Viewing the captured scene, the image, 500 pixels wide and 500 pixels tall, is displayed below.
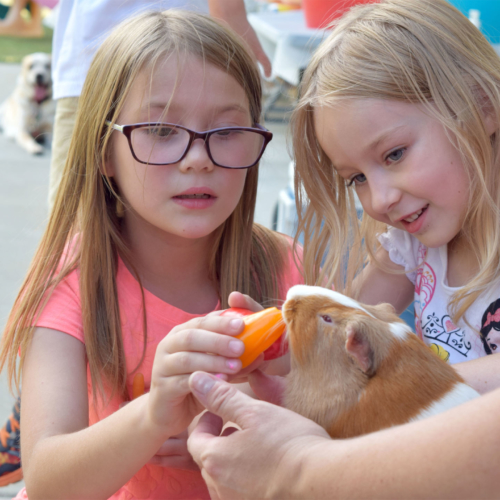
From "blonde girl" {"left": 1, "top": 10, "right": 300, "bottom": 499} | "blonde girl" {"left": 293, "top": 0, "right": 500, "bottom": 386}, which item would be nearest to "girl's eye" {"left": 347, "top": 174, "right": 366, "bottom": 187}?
"blonde girl" {"left": 293, "top": 0, "right": 500, "bottom": 386}

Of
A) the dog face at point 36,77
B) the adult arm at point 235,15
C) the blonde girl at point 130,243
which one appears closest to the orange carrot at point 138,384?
the blonde girl at point 130,243

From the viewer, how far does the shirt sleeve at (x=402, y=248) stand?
176cm

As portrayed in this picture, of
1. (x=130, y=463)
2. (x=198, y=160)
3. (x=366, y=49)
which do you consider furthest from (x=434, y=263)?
(x=130, y=463)

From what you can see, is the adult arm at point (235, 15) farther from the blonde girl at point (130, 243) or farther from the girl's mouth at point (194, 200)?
the girl's mouth at point (194, 200)

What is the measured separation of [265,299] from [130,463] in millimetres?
698

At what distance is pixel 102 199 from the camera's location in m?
1.60

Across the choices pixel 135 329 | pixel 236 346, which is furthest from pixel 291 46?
pixel 236 346

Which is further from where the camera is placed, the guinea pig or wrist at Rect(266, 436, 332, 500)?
the guinea pig

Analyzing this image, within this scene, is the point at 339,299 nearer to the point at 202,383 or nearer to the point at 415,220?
the point at 202,383

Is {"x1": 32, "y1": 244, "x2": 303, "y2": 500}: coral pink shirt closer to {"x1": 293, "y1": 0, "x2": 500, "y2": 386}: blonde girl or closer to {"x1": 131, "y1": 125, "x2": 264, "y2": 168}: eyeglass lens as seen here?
{"x1": 131, "y1": 125, "x2": 264, "y2": 168}: eyeglass lens

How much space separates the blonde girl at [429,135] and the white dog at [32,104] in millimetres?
6581

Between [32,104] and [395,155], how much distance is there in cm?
711

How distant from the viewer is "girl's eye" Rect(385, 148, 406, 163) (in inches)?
55.4

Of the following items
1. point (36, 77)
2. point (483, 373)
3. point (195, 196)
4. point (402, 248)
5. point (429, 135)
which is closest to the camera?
point (483, 373)
